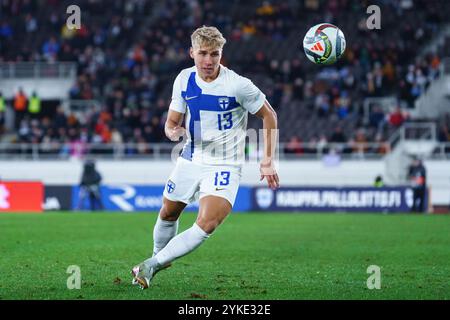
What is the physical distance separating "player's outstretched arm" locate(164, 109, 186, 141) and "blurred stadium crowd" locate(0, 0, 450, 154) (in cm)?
2489

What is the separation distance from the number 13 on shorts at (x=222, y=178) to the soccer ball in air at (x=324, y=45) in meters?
2.32

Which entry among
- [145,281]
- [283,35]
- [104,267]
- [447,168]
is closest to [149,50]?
[283,35]

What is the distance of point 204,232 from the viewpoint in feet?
31.2

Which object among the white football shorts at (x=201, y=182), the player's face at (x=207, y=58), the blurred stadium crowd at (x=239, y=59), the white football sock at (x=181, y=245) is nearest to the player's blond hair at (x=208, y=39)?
the player's face at (x=207, y=58)

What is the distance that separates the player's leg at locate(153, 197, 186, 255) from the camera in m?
10.0

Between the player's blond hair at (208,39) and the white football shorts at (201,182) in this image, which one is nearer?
the player's blond hair at (208,39)

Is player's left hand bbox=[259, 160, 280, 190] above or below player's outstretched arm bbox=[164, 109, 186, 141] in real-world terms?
below

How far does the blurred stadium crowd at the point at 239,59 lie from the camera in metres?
36.0

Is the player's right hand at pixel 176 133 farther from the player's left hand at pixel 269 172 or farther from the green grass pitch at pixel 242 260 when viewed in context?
the green grass pitch at pixel 242 260

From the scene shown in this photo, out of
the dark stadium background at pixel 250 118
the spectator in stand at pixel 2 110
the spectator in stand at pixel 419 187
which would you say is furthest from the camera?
the spectator in stand at pixel 2 110

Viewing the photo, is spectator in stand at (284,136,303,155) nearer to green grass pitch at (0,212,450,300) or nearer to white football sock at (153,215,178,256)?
green grass pitch at (0,212,450,300)

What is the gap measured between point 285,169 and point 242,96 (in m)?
25.0

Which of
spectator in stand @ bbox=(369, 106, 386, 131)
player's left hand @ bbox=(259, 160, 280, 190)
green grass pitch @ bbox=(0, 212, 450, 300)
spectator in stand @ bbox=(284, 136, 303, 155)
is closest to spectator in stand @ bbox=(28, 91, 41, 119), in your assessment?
spectator in stand @ bbox=(284, 136, 303, 155)
